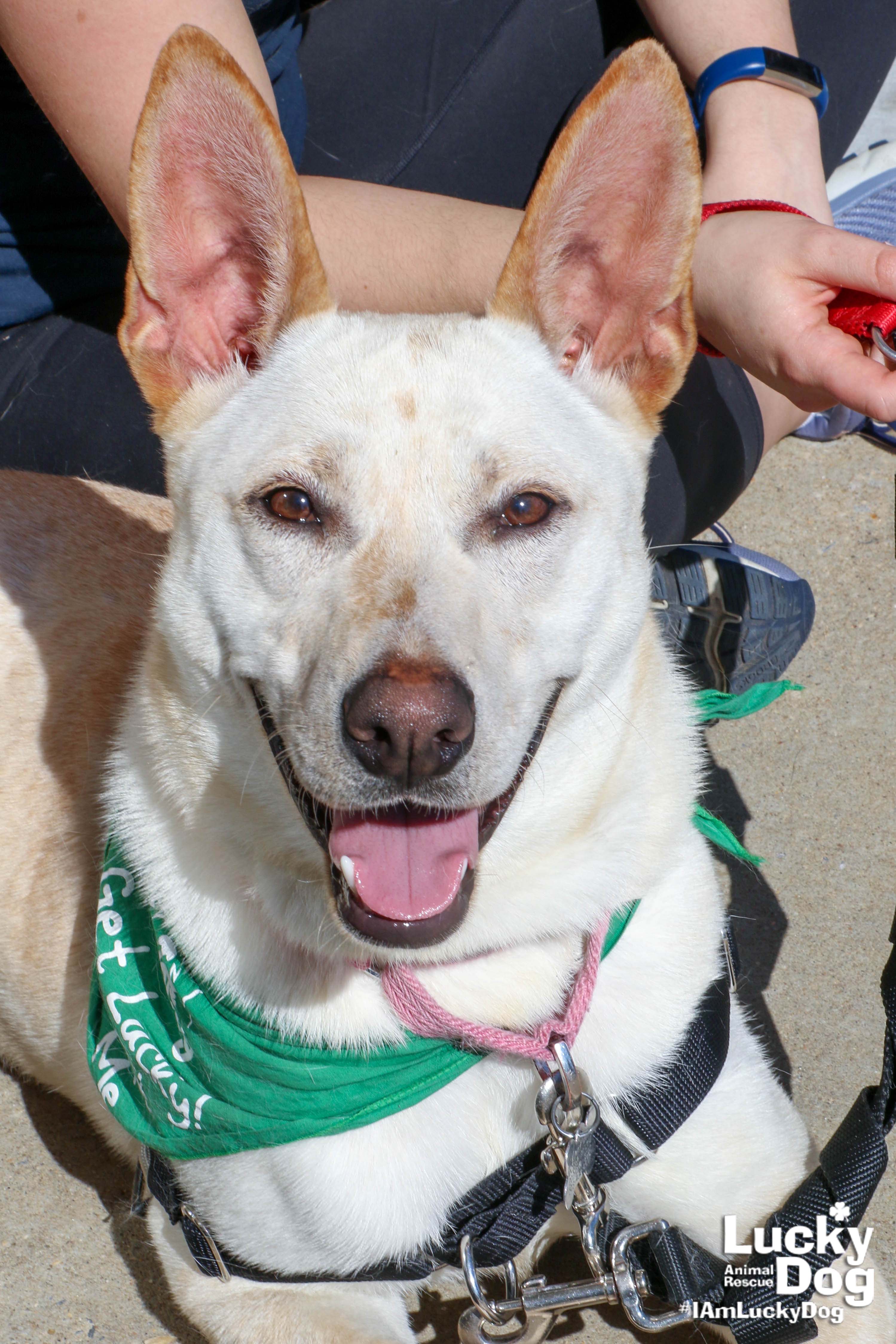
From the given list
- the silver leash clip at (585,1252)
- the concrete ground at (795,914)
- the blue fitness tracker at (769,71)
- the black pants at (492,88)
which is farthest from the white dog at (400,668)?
the blue fitness tracker at (769,71)

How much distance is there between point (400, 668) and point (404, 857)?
1.13 ft

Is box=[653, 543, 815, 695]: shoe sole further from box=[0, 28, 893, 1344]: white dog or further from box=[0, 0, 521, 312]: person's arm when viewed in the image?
box=[0, 28, 893, 1344]: white dog

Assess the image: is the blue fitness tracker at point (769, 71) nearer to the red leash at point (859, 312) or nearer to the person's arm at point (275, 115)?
the person's arm at point (275, 115)

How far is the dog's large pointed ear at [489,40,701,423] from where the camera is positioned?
1868 mm

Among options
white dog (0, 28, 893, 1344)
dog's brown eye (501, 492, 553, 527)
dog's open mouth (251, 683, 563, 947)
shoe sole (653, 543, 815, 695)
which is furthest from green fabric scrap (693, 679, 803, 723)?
dog's open mouth (251, 683, 563, 947)

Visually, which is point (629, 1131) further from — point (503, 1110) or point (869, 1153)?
point (869, 1153)

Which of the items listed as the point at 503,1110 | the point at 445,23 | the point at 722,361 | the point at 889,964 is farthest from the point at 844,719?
the point at 445,23

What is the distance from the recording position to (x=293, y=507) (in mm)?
1948

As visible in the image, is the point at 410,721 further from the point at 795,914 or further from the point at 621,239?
the point at 795,914

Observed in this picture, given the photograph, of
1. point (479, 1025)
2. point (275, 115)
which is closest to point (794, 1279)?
point (479, 1025)

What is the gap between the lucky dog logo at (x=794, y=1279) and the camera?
1949 mm

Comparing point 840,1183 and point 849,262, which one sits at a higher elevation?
point 849,262

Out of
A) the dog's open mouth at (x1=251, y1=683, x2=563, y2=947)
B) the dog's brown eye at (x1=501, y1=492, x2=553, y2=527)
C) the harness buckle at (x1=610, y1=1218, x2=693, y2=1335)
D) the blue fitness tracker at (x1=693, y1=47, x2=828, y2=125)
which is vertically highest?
the blue fitness tracker at (x1=693, y1=47, x2=828, y2=125)

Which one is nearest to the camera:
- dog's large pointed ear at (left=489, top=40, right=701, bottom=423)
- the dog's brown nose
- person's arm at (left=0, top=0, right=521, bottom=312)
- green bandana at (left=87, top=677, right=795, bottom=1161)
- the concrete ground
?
the dog's brown nose
